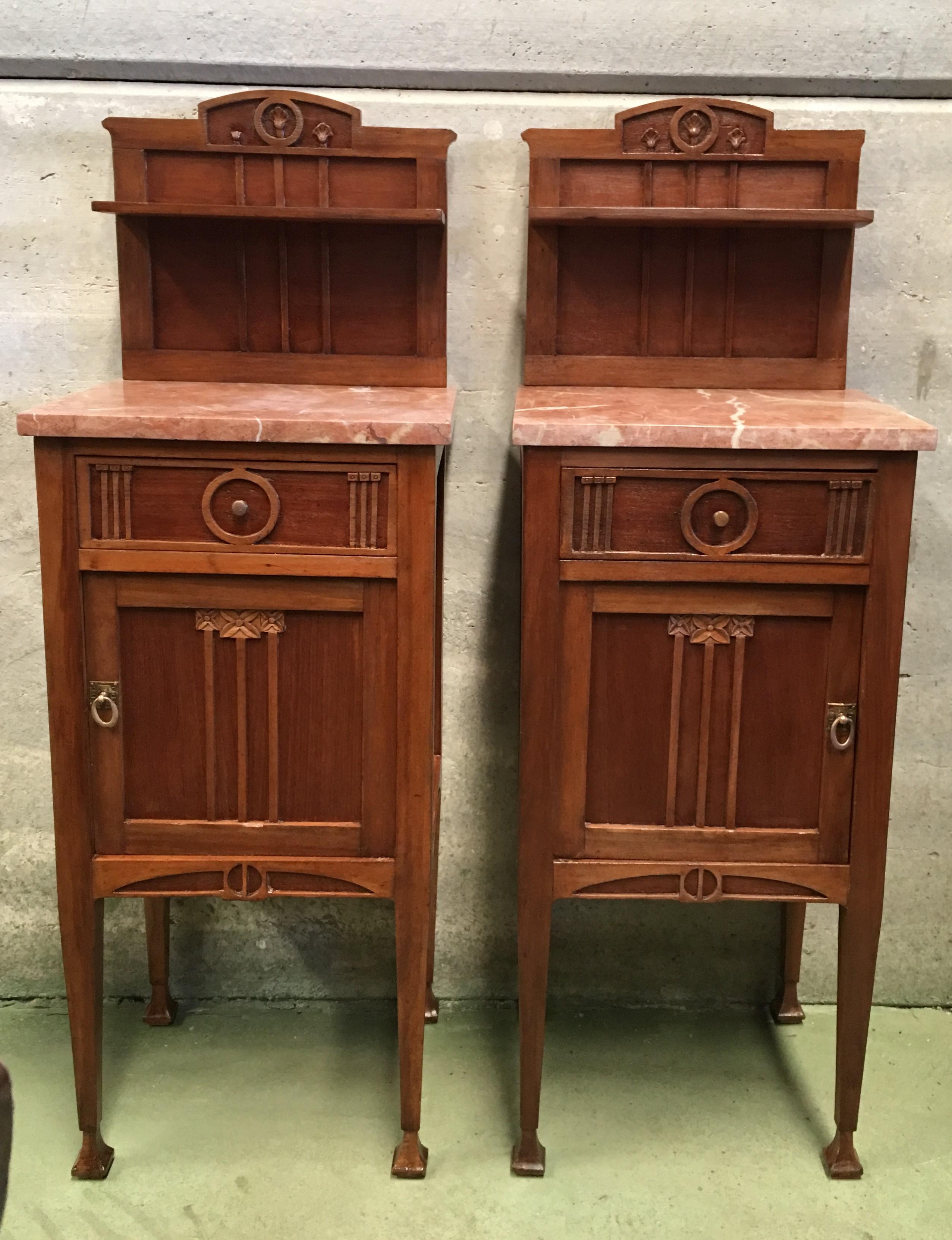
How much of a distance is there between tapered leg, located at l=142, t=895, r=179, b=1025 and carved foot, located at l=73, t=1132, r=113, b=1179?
0.42 meters

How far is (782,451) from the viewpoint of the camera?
175 cm

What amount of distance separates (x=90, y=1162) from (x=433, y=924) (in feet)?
2.50

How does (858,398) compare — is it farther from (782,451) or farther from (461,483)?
(461,483)

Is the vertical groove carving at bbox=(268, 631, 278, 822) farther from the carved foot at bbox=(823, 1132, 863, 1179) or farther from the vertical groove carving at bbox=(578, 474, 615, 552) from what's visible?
the carved foot at bbox=(823, 1132, 863, 1179)

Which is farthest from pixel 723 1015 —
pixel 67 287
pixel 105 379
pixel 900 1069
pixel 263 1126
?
→ pixel 67 287

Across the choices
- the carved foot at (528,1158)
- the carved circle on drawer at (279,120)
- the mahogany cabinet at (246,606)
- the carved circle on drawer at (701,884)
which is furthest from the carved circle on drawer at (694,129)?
the carved foot at (528,1158)

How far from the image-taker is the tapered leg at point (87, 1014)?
6.30 ft

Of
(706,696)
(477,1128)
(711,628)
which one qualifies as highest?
(711,628)

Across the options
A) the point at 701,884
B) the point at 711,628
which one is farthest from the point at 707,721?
the point at 701,884

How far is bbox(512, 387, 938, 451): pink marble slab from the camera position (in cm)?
173

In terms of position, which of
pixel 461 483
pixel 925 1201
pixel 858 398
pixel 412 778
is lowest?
pixel 925 1201

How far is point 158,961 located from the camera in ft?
7.84

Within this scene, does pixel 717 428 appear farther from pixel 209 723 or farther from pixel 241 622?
pixel 209 723

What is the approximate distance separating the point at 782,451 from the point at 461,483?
745mm
